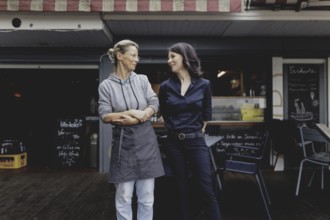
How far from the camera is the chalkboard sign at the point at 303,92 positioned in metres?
7.12

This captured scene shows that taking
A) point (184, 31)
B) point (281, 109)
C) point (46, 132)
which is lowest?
point (46, 132)

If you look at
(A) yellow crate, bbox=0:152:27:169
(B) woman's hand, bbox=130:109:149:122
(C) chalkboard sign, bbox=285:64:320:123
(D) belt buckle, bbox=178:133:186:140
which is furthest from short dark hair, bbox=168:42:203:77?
(A) yellow crate, bbox=0:152:27:169

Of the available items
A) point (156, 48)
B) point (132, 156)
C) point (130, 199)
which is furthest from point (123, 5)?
point (130, 199)

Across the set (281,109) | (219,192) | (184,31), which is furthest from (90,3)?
(281,109)

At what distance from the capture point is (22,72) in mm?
8797

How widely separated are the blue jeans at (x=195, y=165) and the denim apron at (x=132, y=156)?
0.32m

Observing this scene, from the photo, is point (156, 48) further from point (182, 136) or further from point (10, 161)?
point (182, 136)

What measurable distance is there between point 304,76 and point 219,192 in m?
3.81

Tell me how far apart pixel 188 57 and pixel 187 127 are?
2.07 ft

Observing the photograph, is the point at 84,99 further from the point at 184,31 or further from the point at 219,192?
the point at 219,192

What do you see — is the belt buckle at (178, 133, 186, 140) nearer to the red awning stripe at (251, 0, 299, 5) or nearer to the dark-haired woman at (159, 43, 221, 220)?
the dark-haired woman at (159, 43, 221, 220)

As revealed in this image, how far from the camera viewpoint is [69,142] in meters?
7.55

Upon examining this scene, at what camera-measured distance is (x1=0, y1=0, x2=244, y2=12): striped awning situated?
5281 mm

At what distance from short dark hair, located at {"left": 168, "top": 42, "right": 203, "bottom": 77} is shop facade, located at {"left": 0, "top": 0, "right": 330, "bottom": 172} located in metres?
2.55
